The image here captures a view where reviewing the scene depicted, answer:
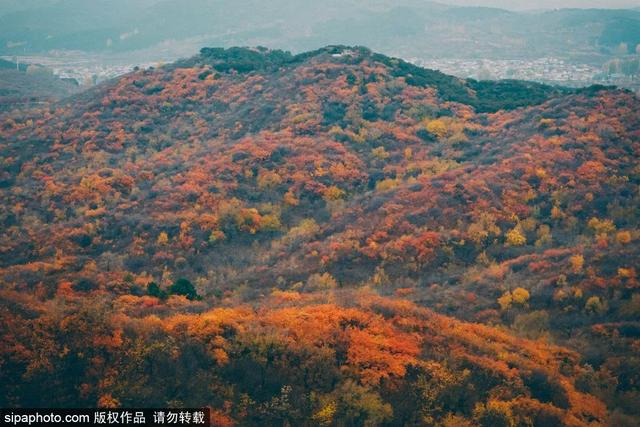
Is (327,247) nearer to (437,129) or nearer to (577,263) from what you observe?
(577,263)

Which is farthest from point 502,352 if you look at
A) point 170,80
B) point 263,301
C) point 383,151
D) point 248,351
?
point 170,80

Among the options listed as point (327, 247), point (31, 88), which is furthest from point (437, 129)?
point (31, 88)

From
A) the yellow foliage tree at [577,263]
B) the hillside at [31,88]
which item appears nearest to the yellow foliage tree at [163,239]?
the yellow foliage tree at [577,263]

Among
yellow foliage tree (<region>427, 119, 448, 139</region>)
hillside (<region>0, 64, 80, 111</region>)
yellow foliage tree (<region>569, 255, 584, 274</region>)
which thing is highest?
hillside (<region>0, 64, 80, 111</region>)

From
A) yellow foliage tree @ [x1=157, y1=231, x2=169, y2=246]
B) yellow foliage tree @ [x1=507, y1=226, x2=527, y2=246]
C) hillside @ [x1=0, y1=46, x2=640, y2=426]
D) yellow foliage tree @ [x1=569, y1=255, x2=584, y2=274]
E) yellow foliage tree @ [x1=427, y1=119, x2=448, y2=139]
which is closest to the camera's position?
hillside @ [x1=0, y1=46, x2=640, y2=426]

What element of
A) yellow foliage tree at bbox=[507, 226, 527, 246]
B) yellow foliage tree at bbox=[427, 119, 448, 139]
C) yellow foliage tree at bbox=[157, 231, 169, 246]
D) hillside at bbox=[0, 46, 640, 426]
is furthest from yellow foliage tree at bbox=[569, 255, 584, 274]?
yellow foliage tree at bbox=[427, 119, 448, 139]

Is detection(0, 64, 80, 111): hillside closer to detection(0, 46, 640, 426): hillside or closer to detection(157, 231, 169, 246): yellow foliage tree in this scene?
detection(0, 46, 640, 426): hillside

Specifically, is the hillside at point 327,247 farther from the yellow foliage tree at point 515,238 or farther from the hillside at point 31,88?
the hillside at point 31,88

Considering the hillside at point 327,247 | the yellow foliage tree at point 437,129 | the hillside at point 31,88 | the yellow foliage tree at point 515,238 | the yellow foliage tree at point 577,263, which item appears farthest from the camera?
the hillside at point 31,88

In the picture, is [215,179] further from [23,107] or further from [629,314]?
[23,107]
